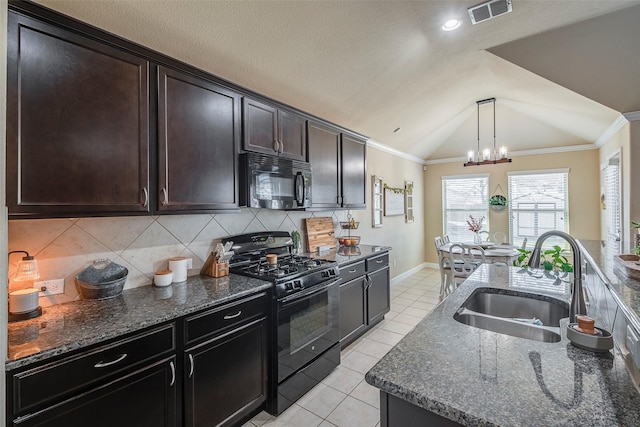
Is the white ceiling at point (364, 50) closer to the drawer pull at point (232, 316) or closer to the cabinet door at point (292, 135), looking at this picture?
the cabinet door at point (292, 135)

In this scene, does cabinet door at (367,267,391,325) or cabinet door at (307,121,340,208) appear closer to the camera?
cabinet door at (307,121,340,208)

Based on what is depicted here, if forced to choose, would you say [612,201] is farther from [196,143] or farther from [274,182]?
[196,143]

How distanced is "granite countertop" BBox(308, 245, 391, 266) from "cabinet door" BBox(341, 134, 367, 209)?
54cm

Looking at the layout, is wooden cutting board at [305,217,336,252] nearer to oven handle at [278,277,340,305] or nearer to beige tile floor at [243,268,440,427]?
oven handle at [278,277,340,305]

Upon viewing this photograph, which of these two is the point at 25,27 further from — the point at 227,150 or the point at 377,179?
the point at 377,179

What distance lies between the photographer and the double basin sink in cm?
134

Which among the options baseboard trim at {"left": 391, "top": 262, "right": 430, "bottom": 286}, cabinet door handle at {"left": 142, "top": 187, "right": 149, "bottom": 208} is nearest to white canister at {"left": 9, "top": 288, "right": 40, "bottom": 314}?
cabinet door handle at {"left": 142, "top": 187, "right": 149, "bottom": 208}

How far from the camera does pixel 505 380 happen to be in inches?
35.5

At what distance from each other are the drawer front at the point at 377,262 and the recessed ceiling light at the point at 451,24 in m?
2.33

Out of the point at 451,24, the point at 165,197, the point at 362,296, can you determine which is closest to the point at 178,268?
the point at 165,197

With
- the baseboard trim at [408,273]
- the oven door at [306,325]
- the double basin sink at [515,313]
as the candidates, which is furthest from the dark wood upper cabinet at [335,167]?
the baseboard trim at [408,273]

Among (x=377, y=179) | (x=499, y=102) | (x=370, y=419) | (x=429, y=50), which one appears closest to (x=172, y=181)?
Result: (x=370, y=419)

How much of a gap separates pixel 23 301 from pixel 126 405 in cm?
74

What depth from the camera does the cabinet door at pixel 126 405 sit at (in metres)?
1.22
